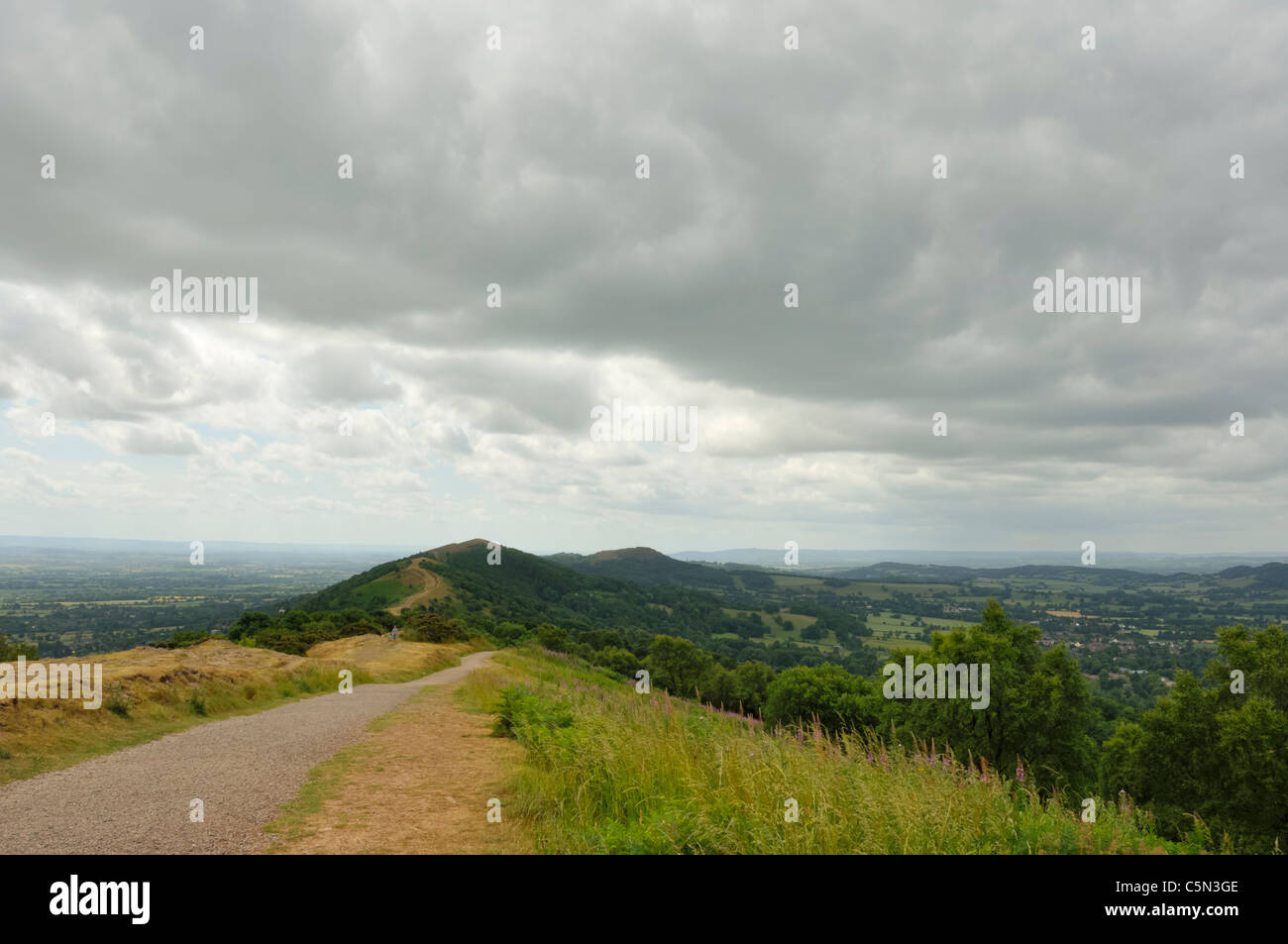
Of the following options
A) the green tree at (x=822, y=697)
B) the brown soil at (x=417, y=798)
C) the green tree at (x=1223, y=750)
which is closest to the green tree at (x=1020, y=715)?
the green tree at (x=1223, y=750)

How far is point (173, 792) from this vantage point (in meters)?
9.09

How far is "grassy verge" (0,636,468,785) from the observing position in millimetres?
11375

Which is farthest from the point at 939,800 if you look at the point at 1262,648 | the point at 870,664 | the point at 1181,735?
the point at 870,664

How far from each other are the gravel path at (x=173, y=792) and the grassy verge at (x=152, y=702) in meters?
0.75

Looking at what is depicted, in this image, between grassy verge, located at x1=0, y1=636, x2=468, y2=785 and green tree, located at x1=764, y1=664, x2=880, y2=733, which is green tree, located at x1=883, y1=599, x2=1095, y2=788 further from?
grassy verge, located at x1=0, y1=636, x2=468, y2=785

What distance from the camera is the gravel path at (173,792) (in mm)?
7098

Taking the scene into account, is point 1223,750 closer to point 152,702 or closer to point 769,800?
point 769,800

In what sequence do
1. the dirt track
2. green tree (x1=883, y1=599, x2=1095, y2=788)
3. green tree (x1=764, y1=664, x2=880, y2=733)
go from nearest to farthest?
green tree (x1=883, y1=599, x2=1095, y2=788)
green tree (x1=764, y1=664, x2=880, y2=733)
the dirt track

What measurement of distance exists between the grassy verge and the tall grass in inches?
356
